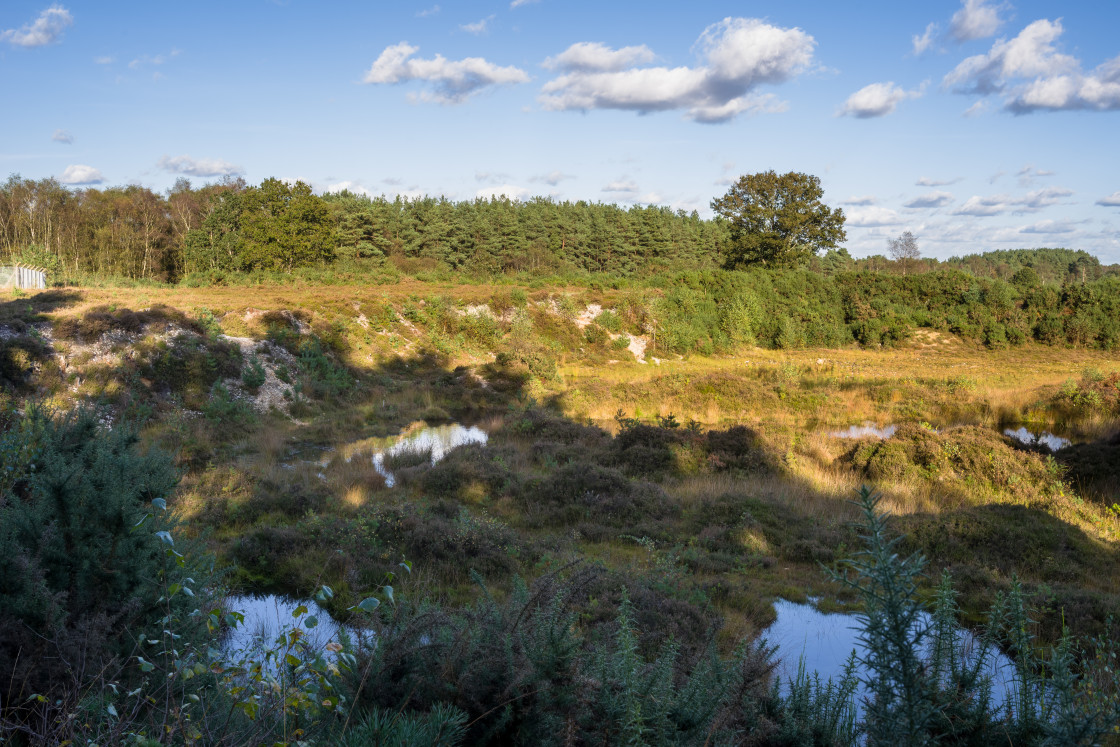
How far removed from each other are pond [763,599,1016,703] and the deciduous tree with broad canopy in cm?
4202

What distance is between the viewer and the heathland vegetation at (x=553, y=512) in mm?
2934

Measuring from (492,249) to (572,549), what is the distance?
55996 millimetres

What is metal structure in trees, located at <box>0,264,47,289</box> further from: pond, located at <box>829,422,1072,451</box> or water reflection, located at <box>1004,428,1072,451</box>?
water reflection, located at <box>1004,428,1072,451</box>

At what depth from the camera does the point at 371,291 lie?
3475cm

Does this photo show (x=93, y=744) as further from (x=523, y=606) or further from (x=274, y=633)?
(x=274, y=633)

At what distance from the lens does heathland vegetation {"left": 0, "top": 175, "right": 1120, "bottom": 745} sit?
9.62ft

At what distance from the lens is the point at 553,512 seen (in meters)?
10.6

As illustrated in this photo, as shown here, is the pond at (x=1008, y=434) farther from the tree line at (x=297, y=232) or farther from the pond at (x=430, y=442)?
the tree line at (x=297, y=232)

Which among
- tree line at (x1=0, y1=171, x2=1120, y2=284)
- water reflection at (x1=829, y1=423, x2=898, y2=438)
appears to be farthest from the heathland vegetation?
tree line at (x1=0, y1=171, x2=1120, y2=284)

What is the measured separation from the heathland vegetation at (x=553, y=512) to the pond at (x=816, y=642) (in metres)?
0.17

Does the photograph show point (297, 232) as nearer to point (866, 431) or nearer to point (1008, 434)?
point (866, 431)

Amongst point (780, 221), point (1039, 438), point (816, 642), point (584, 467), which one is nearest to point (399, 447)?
point (584, 467)

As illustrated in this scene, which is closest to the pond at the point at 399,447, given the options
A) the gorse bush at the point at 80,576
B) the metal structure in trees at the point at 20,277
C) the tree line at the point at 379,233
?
the gorse bush at the point at 80,576

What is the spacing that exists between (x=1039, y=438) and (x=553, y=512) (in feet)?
43.1
